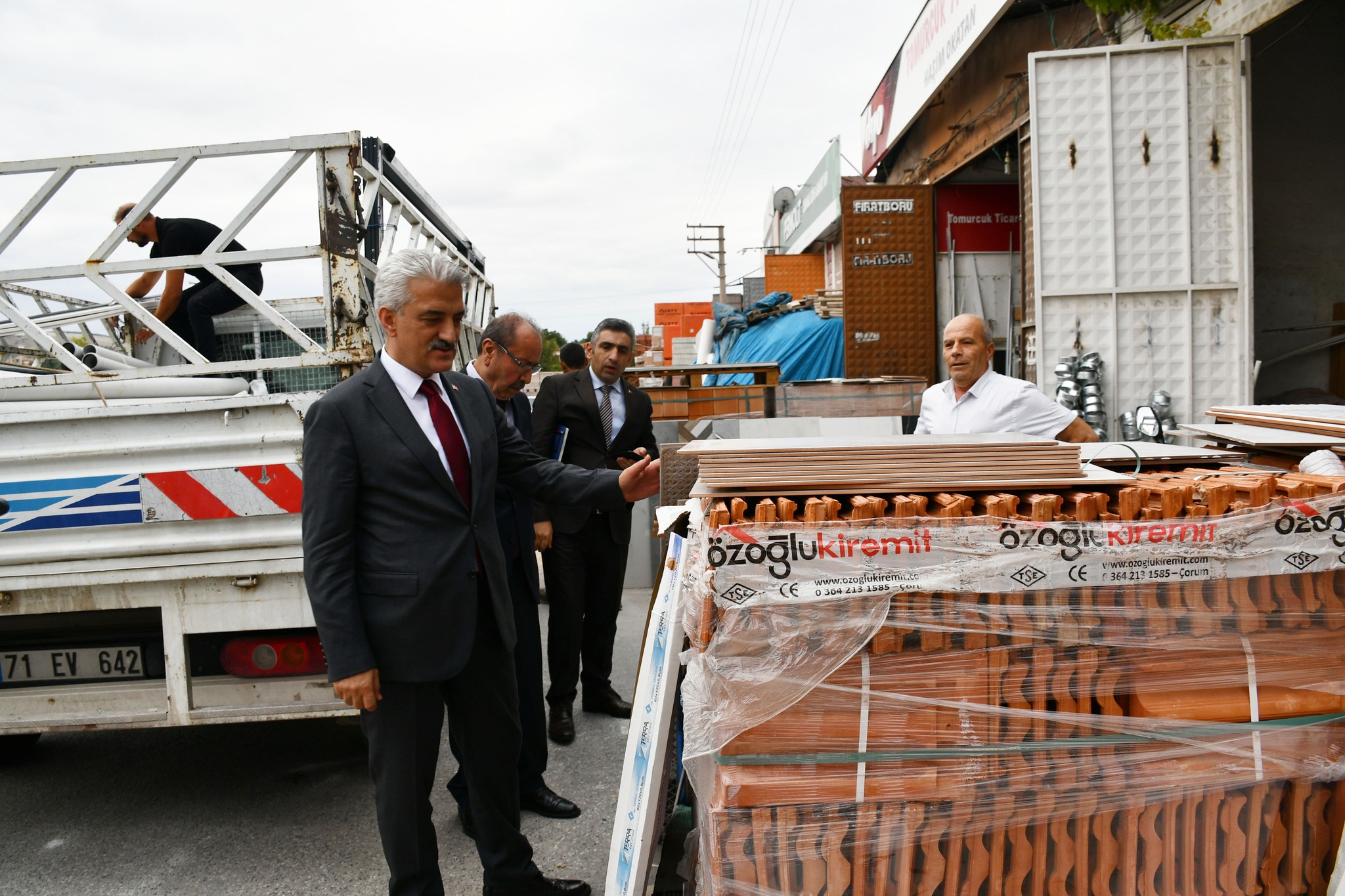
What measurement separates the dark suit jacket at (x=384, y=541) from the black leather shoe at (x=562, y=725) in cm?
189

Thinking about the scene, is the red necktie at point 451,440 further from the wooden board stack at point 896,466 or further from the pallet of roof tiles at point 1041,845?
the pallet of roof tiles at point 1041,845

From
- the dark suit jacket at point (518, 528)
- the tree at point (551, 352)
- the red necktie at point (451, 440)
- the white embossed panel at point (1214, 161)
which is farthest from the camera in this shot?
the tree at point (551, 352)

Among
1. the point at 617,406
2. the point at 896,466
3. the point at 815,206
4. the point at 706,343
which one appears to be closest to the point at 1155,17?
the point at 617,406

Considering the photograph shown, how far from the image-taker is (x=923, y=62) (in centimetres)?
1020

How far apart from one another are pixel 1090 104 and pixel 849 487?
539cm

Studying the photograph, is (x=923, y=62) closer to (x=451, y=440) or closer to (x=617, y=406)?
(x=617, y=406)

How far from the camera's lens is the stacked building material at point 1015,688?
183cm

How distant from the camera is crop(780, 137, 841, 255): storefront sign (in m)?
18.8

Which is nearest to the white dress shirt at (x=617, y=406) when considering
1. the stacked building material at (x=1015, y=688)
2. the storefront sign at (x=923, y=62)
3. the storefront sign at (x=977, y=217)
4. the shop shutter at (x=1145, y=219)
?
the stacked building material at (x=1015, y=688)

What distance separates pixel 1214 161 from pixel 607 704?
5.47 meters

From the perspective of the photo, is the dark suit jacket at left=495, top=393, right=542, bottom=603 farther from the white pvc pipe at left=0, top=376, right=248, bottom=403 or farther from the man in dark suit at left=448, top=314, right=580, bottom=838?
the white pvc pipe at left=0, top=376, right=248, bottom=403

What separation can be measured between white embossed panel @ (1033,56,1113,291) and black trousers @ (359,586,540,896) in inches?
207

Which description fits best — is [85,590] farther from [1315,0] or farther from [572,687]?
[1315,0]

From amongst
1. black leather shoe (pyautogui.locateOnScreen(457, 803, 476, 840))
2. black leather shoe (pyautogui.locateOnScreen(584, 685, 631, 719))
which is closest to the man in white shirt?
black leather shoe (pyautogui.locateOnScreen(584, 685, 631, 719))
